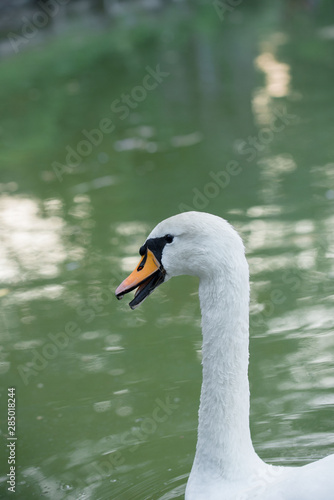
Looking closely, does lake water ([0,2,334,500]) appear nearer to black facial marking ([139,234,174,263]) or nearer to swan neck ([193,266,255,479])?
swan neck ([193,266,255,479])

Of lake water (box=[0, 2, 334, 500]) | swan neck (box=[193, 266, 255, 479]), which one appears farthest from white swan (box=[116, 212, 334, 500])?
lake water (box=[0, 2, 334, 500])

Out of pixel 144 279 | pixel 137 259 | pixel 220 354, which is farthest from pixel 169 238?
pixel 137 259

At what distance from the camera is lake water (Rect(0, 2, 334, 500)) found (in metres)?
4.00

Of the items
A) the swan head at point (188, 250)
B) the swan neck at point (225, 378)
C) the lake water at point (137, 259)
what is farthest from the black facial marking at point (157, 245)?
the lake water at point (137, 259)

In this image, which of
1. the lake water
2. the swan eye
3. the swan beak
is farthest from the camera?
the lake water

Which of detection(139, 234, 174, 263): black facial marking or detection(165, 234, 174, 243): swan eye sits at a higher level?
detection(165, 234, 174, 243): swan eye

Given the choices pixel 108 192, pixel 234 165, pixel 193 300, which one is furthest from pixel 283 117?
pixel 193 300

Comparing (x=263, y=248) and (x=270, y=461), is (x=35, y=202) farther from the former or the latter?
(x=270, y=461)

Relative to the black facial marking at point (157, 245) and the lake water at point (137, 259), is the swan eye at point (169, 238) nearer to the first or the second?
the black facial marking at point (157, 245)

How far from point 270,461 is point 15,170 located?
20.3 feet

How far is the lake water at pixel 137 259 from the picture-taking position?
3996 millimetres

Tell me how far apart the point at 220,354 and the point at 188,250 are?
0.41 meters

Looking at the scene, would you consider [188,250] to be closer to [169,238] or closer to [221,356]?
[169,238]

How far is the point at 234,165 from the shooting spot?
799cm
